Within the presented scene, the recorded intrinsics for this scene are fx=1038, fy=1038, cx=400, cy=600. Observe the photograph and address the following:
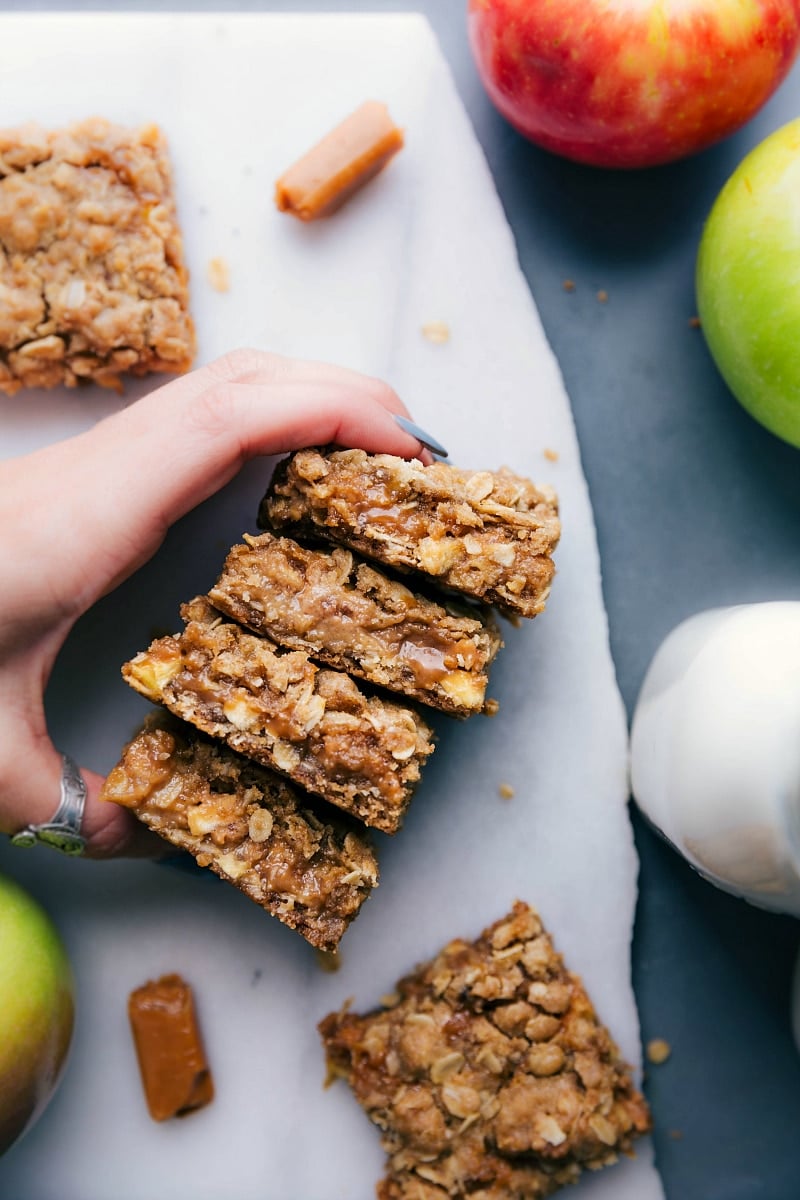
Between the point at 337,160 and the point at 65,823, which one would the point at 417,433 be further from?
the point at 65,823

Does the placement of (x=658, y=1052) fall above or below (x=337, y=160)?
below

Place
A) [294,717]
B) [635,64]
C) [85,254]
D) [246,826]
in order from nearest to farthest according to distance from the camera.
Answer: [294,717], [246,826], [635,64], [85,254]

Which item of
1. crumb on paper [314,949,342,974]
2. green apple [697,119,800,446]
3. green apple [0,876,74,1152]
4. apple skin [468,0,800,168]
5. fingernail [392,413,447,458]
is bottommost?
crumb on paper [314,949,342,974]

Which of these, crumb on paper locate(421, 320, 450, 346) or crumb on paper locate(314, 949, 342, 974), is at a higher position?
crumb on paper locate(421, 320, 450, 346)

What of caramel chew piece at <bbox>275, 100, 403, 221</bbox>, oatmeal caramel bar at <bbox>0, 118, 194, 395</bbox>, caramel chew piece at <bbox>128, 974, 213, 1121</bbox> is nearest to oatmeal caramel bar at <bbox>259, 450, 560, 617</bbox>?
oatmeal caramel bar at <bbox>0, 118, 194, 395</bbox>

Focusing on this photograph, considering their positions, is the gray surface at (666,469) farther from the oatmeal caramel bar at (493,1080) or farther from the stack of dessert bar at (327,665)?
the stack of dessert bar at (327,665)

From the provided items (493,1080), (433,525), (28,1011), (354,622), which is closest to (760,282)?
(433,525)

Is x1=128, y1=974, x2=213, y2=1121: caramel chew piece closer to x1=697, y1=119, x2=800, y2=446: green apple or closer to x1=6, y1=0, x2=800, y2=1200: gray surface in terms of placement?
x1=6, y1=0, x2=800, y2=1200: gray surface
